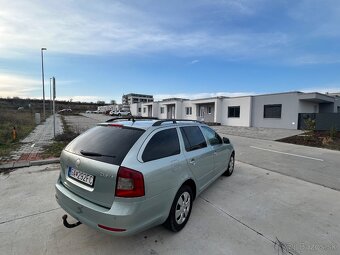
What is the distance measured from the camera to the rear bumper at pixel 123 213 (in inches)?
87.0

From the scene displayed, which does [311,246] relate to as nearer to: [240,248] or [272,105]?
[240,248]

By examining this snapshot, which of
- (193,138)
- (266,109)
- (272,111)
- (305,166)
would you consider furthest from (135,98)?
(193,138)

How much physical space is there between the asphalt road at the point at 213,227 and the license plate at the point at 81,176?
82 cm

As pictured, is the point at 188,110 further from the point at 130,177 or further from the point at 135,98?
the point at 135,98

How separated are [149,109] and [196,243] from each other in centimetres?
4333

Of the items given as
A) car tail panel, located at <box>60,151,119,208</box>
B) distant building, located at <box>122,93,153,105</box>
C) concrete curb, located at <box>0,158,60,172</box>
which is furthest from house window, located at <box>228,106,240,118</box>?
distant building, located at <box>122,93,153,105</box>

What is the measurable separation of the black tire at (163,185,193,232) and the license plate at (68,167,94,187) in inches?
44.3

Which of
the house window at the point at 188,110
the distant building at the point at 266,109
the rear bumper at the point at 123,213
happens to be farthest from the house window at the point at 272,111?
the rear bumper at the point at 123,213

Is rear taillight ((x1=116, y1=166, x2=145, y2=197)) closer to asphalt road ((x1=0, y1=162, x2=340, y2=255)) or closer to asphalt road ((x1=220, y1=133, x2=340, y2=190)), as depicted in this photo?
asphalt road ((x1=0, y1=162, x2=340, y2=255))

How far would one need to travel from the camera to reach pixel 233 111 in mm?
25969

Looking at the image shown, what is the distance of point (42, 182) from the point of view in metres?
4.74

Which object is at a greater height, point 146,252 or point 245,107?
point 245,107

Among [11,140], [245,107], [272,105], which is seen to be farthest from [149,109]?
[11,140]

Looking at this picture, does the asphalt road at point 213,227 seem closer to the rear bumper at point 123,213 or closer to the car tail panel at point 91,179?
the rear bumper at point 123,213
